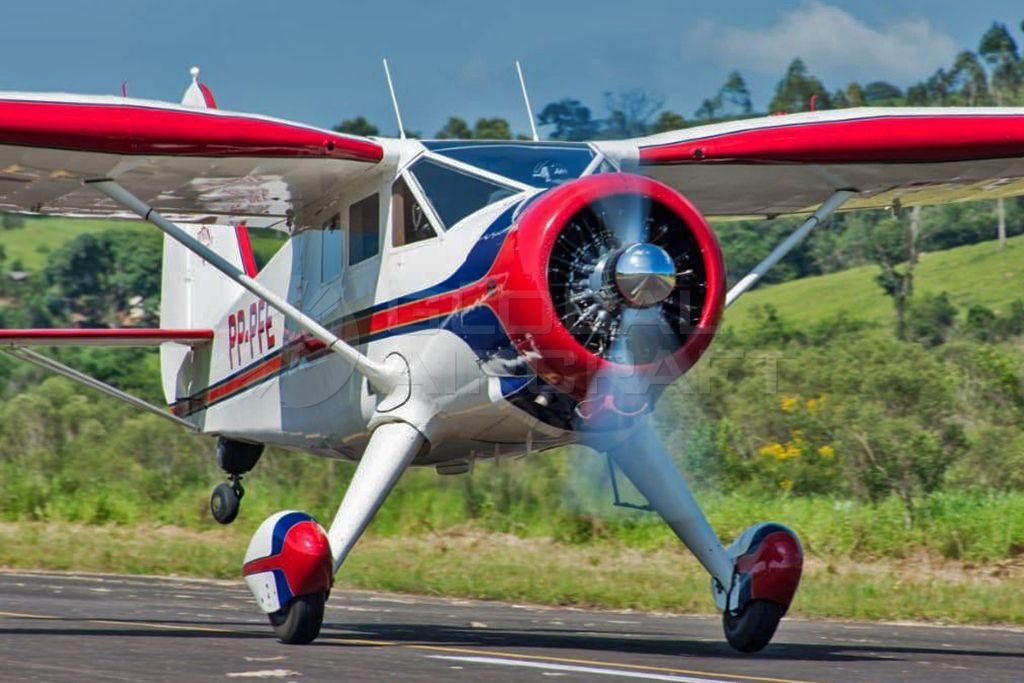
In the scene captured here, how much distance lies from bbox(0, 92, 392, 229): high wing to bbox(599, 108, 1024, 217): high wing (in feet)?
6.71

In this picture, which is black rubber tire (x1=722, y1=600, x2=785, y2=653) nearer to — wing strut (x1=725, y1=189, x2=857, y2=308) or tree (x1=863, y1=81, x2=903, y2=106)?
wing strut (x1=725, y1=189, x2=857, y2=308)

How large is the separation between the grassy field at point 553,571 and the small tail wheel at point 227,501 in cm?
199

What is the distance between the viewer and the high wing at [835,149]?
11281mm

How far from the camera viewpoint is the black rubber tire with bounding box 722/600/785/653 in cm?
994

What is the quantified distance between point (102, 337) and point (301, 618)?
5808 millimetres

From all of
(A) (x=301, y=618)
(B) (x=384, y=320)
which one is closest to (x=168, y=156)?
(B) (x=384, y=320)

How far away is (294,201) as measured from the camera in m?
11.8

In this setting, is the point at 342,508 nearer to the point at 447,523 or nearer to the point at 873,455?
the point at 447,523

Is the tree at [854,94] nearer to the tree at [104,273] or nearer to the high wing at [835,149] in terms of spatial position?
the tree at [104,273]

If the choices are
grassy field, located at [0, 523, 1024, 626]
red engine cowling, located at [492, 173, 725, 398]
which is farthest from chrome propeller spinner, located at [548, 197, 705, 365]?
grassy field, located at [0, 523, 1024, 626]

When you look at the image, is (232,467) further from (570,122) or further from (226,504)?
(570,122)

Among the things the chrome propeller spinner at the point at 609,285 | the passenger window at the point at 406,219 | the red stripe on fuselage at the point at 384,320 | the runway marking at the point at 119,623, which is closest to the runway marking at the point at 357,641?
the runway marking at the point at 119,623

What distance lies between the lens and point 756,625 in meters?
9.95

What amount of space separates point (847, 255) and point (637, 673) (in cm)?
5882
